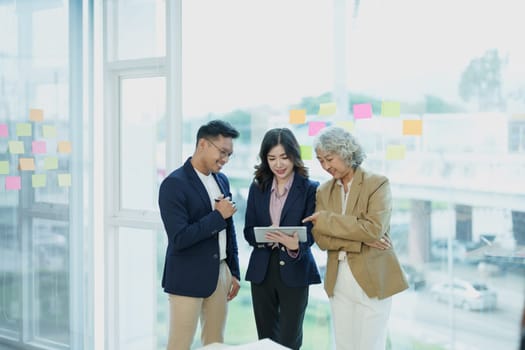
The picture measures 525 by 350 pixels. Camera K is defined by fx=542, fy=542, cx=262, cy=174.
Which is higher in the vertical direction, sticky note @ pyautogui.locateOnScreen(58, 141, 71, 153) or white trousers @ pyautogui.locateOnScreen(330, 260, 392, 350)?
sticky note @ pyautogui.locateOnScreen(58, 141, 71, 153)

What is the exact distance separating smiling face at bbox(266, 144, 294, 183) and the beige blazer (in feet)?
0.95

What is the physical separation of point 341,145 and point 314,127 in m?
0.56

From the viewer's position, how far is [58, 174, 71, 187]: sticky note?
3.47 m

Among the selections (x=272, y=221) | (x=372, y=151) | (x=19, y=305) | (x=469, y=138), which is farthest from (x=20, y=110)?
(x=469, y=138)

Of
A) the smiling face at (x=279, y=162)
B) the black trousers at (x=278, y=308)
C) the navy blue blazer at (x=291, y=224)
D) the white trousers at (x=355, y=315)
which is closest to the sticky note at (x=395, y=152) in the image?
the navy blue blazer at (x=291, y=224)

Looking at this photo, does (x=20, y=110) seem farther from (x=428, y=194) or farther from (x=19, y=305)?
(x=428, y=194)

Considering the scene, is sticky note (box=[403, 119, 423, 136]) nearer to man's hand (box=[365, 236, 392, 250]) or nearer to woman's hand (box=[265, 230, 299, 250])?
man's hand (box=[365, 236, 392, 250])

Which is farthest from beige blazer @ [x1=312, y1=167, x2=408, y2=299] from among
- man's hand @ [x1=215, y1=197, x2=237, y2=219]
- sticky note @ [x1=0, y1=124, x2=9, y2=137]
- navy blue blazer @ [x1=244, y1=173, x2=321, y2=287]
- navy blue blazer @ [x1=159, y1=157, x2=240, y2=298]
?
sticky note @ [x1=0, y1=124, x2=9, y2=137]

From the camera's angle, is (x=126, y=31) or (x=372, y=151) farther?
(x=126, y=31)

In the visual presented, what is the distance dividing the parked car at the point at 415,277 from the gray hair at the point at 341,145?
2.26ft

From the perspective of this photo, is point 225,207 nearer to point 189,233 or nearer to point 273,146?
point 189,233

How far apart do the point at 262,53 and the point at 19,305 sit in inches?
84.0

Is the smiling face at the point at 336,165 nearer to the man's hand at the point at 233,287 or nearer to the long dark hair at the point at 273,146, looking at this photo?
the long dark hair at the point at 273,146

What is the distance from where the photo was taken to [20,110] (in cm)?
323
